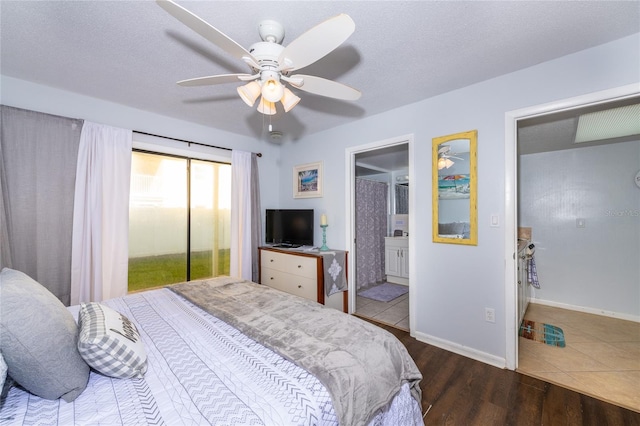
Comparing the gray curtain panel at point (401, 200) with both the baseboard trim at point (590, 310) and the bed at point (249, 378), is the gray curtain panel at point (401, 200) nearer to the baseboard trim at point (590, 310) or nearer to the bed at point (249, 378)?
the baseboard trim at point (590, 310)

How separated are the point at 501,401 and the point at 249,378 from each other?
1.88 metres

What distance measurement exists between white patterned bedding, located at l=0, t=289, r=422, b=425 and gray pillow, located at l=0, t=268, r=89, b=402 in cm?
6

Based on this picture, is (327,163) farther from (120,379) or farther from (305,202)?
(120,379)

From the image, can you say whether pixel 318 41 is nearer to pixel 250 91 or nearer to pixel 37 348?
pixel 250 91

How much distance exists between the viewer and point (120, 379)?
1024 millimetres

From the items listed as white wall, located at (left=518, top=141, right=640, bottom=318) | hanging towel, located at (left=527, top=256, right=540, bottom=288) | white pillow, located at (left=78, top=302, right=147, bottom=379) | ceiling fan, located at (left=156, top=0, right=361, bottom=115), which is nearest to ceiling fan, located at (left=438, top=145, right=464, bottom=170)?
ceiling fan, located at (left=156, top=0, right=361, bottom=115)

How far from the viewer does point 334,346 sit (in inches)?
47.8

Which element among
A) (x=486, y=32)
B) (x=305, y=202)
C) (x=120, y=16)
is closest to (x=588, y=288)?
(x=486, y=32)

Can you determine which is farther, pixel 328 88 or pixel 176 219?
pixel 176 219

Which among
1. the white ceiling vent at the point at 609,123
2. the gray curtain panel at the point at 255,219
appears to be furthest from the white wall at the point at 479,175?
the gray curtain panel at the point at 255,219

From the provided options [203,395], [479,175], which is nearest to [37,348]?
[203,395]

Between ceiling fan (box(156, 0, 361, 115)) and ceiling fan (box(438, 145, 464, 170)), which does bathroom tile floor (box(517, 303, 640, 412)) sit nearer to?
ceiling fan (box(438, 145, 464, 170))

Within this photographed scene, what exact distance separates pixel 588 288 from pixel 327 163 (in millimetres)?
3994

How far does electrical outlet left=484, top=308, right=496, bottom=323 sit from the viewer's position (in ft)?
7.34
